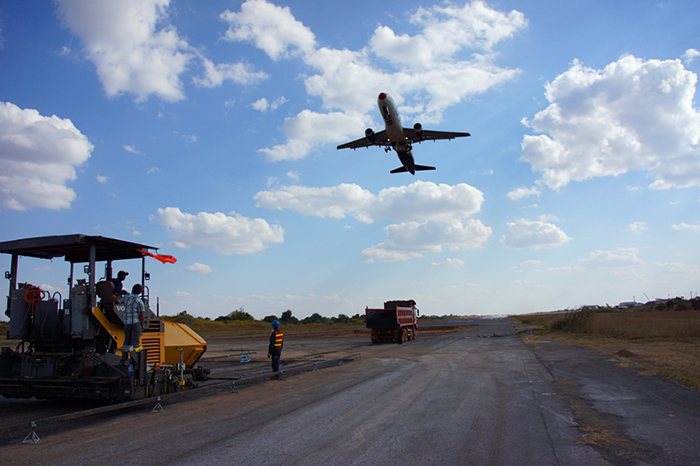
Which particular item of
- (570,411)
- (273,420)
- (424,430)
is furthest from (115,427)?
(570,411)

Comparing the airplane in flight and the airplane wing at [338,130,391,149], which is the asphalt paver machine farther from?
the airplane wing at [338,130,391,149]

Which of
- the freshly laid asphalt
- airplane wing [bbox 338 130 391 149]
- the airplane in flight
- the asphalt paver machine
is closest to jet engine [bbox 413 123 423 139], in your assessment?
the airplane in flight

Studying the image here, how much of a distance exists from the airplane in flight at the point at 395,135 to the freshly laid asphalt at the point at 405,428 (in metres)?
13.4

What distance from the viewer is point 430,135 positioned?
23.2 meters

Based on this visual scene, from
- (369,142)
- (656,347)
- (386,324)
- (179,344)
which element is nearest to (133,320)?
(179,344)

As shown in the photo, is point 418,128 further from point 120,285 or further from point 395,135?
point 120,285

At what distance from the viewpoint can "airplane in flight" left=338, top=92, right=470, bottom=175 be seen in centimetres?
2022

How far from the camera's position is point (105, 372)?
7.57 metres

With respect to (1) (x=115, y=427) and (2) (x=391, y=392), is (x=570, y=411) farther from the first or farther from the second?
(1) (x=115, y=427)

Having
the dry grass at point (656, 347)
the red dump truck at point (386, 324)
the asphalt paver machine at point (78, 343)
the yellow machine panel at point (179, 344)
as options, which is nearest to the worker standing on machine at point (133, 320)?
the asphalt paver machine at point (78, 343)

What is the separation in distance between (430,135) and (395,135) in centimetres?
272

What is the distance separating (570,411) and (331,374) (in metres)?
7.14

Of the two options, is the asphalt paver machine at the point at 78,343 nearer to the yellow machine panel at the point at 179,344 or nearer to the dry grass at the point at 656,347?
the yellow machine panel at the point at 179,344

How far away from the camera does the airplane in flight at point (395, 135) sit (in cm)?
2022
